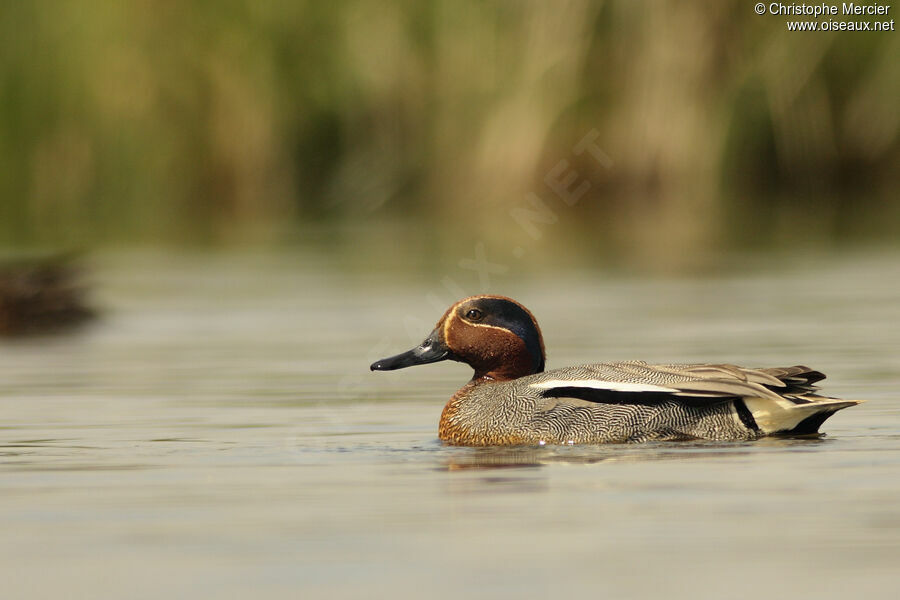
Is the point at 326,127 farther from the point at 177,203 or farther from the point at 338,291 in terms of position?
the point at 338,291

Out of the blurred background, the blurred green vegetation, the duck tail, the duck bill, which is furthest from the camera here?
the blurred green vegetation

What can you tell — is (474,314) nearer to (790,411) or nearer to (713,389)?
(713,389)

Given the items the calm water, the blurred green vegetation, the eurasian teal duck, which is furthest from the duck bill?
the blurred green vegetation

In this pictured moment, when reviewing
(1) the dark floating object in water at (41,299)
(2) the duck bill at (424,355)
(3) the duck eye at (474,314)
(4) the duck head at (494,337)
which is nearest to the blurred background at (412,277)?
(1) the dark floating object in water at (41,299)

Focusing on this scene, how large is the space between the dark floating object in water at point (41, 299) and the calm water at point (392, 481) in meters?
1.07

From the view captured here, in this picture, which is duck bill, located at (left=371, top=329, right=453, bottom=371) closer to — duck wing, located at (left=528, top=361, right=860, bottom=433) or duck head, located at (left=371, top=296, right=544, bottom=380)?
duck head, located at (left=371, top=296, right=544, bottom=380)

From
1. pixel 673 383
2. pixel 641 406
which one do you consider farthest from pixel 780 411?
pixel 641 406

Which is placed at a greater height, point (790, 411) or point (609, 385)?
point (609, 385)

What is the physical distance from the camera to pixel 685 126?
2502cm

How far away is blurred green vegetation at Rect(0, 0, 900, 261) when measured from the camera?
2473 centimetres

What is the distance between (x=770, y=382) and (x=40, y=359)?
20.7 ft

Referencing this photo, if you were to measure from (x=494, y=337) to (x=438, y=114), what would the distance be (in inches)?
691

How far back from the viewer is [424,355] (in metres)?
9.35

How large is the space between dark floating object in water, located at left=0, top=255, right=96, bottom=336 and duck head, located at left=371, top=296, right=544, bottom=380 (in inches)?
270
